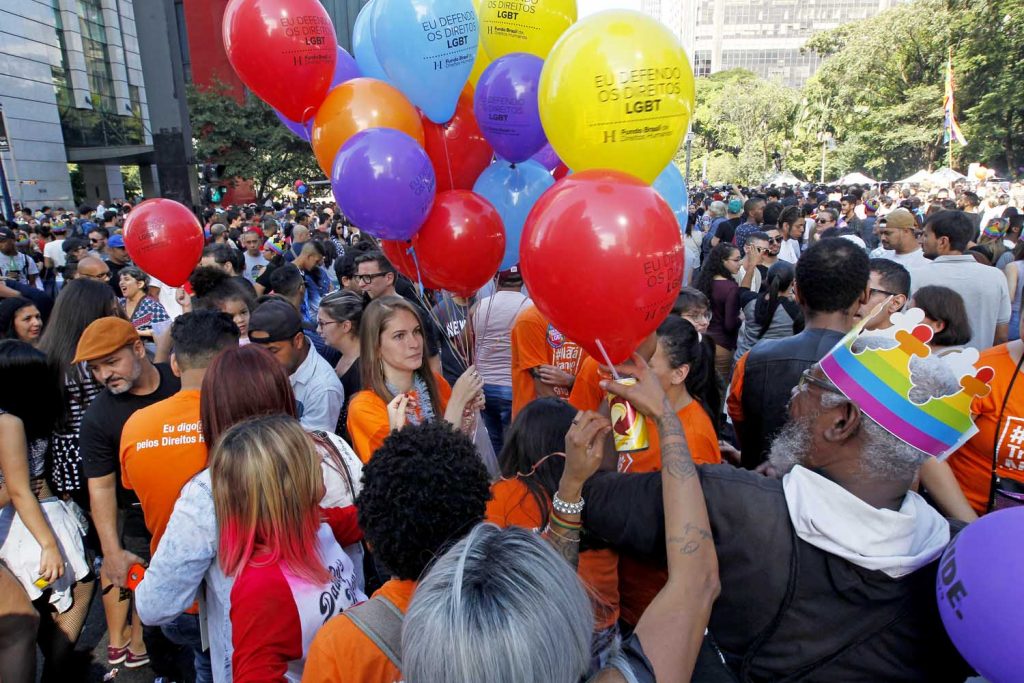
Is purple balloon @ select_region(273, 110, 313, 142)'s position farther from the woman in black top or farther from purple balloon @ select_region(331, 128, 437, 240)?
the woman in black top

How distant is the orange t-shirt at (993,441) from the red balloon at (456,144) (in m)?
2.48

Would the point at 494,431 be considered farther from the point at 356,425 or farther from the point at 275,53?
the point at 275,53

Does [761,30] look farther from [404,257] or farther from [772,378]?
[772,378]

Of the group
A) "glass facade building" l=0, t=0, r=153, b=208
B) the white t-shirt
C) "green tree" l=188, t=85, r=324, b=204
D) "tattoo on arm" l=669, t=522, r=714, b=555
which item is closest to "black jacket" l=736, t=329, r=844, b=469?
"tattoo on arm" l=669, t=522, r=714, b=555

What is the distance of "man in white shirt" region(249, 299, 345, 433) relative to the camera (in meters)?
3.21

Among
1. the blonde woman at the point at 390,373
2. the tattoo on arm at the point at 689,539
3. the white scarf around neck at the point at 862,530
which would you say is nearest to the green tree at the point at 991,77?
the blonde woman at the point at 390,373

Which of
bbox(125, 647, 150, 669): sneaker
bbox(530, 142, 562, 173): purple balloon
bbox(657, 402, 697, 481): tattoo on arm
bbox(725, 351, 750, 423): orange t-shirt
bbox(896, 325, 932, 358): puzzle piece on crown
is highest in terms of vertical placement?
bbox(530, 142, 562, 173): purple balloon

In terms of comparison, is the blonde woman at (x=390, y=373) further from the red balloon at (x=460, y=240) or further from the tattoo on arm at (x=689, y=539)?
the tattoo on arm at (x=689, y=539)

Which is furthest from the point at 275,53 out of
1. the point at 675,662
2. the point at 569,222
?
the point at 675,662

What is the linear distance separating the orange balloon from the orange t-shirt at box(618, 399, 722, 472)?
1.90m

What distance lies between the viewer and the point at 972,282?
4234 mm

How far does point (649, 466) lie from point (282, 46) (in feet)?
8.35

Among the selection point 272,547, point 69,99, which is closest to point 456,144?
point 272,547

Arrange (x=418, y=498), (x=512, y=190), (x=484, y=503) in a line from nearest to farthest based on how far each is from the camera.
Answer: (x=418, y=498), (x=484, y=503), (x=512, y=190)
